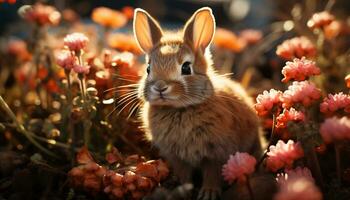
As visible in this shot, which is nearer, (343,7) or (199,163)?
(199,163)

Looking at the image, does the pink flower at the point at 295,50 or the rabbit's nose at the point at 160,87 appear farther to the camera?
the pink flower at the point at 295,50

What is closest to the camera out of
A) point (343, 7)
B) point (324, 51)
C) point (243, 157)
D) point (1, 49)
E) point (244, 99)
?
point (243, 157)

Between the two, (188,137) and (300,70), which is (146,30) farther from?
(300,70)

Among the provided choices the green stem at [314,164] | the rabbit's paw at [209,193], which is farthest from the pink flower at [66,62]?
the green stem at [314,164]

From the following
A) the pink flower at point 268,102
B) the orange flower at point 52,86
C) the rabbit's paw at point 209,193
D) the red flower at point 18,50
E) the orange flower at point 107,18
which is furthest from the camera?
the red flower at point 18,50

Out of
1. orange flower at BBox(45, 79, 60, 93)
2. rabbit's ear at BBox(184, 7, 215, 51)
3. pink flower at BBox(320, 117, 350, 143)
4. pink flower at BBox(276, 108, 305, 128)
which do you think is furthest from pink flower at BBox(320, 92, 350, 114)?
orange flower at BBox(45, 79, 60, 93)

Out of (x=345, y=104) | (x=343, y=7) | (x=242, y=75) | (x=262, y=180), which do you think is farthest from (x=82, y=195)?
(x=343, y=7)

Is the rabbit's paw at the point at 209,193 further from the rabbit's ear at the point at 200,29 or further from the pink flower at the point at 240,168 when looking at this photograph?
the rabbit's ear at the point at 200,29

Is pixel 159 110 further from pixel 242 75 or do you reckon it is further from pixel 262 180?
pixel 242 75
